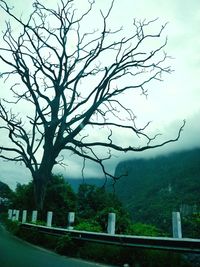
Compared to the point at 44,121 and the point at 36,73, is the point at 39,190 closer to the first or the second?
the point at 44,121

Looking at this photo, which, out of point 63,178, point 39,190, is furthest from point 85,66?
point 63,178

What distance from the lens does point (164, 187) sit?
153625mm

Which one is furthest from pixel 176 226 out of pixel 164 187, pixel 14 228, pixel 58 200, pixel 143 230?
pixel 164 187

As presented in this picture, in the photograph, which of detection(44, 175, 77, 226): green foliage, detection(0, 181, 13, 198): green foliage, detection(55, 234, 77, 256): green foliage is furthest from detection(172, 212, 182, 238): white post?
detection(0, 181, 13, 198): green foliage

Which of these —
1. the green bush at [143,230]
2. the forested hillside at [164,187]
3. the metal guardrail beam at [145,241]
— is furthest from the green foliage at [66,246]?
the forested hillside at [164,187]

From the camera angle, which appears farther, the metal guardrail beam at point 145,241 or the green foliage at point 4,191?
the green foliage at point 4,191

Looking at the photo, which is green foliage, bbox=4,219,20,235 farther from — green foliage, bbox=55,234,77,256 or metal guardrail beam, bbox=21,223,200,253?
metal guardrail beam, bbox=21,223,200,253

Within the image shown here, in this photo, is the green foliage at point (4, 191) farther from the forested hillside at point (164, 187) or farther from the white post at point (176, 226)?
the white post at point (176, 226)

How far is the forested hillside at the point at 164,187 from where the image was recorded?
110 meters

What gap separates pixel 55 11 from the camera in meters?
22.2

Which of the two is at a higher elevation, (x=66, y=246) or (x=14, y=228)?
(x=14, y=228)

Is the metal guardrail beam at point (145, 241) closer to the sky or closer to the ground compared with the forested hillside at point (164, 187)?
closer to the ground

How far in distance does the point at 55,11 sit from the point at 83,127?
7.01 metres

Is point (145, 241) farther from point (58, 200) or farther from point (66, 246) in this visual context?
point (58, 200)
